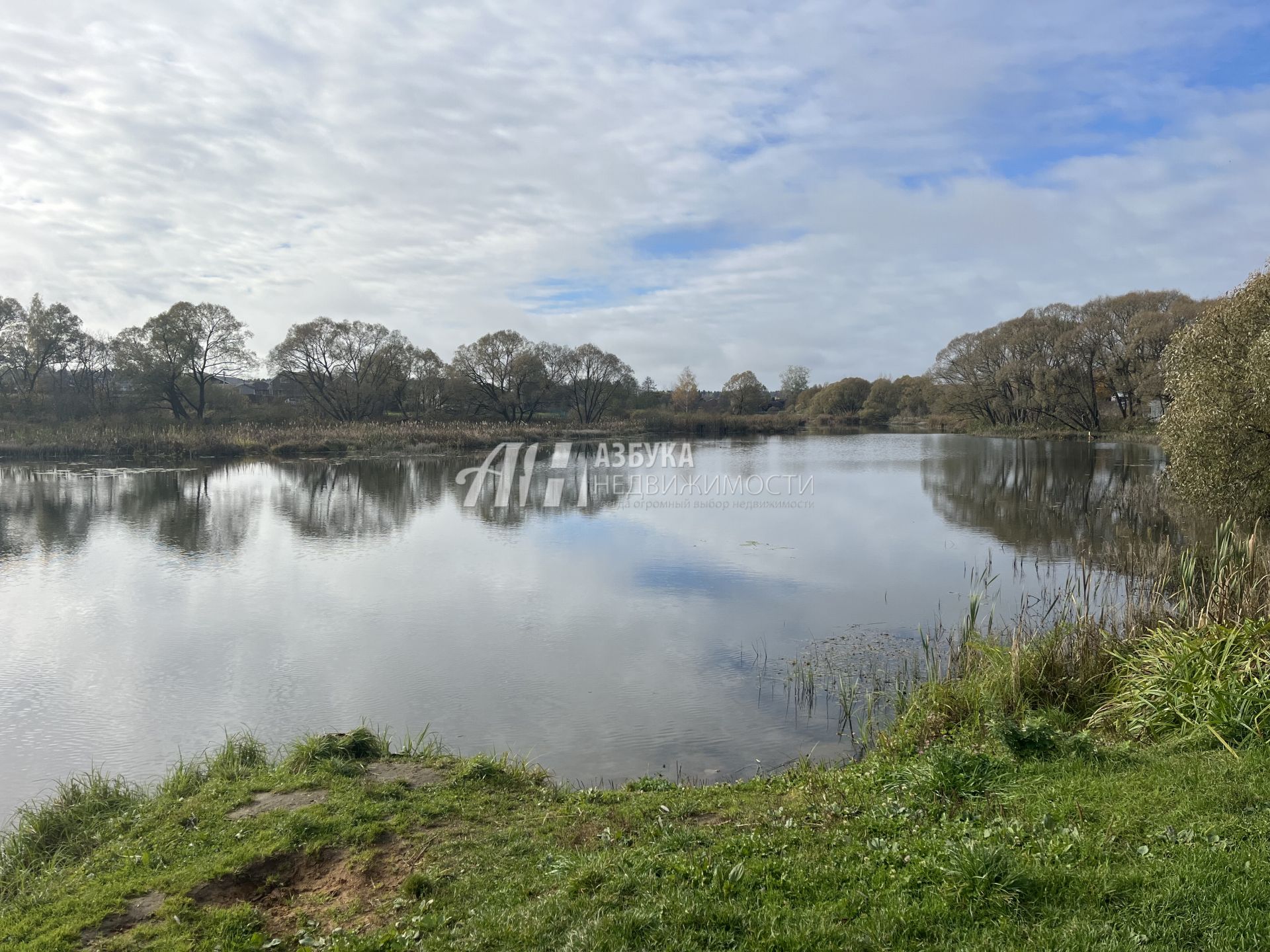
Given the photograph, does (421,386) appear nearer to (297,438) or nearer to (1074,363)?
(297,438)

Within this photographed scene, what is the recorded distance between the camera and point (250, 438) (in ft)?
146

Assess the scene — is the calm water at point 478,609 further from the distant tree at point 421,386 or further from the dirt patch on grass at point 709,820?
the distant tree at point 421,386

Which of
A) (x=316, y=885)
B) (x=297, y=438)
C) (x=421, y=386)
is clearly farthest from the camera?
(x=421, y=386)

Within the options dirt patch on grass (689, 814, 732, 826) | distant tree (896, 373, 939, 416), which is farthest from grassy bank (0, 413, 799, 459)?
dirt patch on grass (689, 814, 732, 826)

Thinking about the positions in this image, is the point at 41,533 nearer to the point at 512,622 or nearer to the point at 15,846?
the point at 512,622

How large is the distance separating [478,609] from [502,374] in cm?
5409

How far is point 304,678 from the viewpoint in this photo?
31.1 feet

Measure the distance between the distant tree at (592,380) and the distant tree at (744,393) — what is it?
72.2ft

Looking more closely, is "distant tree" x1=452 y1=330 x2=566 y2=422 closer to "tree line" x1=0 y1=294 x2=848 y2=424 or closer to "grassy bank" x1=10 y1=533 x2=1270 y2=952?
"tree line" x1=0 y1=294 x2=848 y2=424

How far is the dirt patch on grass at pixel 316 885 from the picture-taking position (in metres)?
4.16

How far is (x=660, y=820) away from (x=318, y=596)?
33.4 ft

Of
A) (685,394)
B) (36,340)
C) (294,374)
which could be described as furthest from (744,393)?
(36,340)

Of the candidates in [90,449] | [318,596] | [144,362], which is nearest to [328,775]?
[318,596]

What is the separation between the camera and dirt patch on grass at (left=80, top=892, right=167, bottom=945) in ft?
13.0
